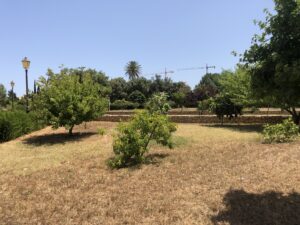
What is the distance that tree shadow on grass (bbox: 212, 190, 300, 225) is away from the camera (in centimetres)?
478

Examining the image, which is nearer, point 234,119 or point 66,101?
point 66,101

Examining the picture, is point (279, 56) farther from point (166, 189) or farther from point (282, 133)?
point (282, 133)

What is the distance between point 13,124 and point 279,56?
1400 cm

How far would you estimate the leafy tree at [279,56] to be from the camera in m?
4.44

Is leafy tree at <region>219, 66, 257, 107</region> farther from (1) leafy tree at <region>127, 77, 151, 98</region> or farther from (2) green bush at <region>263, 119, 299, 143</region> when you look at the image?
(1) leafy tree at <region>127, 77, 151, 98</region>

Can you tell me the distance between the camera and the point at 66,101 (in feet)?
48.6

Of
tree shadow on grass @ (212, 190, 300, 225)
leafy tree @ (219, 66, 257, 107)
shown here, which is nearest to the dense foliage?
tree shadow on grass @ (212, 190, 300, 225)

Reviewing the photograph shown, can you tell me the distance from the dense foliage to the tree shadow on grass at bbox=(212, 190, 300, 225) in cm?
316

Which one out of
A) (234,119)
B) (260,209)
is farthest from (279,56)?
Answer: (234,119)

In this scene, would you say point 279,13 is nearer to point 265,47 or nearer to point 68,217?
point 265,47

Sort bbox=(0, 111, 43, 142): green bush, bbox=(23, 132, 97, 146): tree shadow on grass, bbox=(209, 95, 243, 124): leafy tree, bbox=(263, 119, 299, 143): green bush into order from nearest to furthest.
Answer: bbox=(263, 119, 299, 143): green bush
bbox=(23, 132, 97, 146): tree shadow on grass
bbox=(0, 111, 43, 142): green bush
bbox=(209, 95, 243, 124): leafy tree

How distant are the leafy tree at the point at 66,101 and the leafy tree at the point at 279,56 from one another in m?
10.7

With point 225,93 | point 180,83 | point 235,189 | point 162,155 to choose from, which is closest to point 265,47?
point 235,189

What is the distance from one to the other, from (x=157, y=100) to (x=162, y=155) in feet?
41.6
